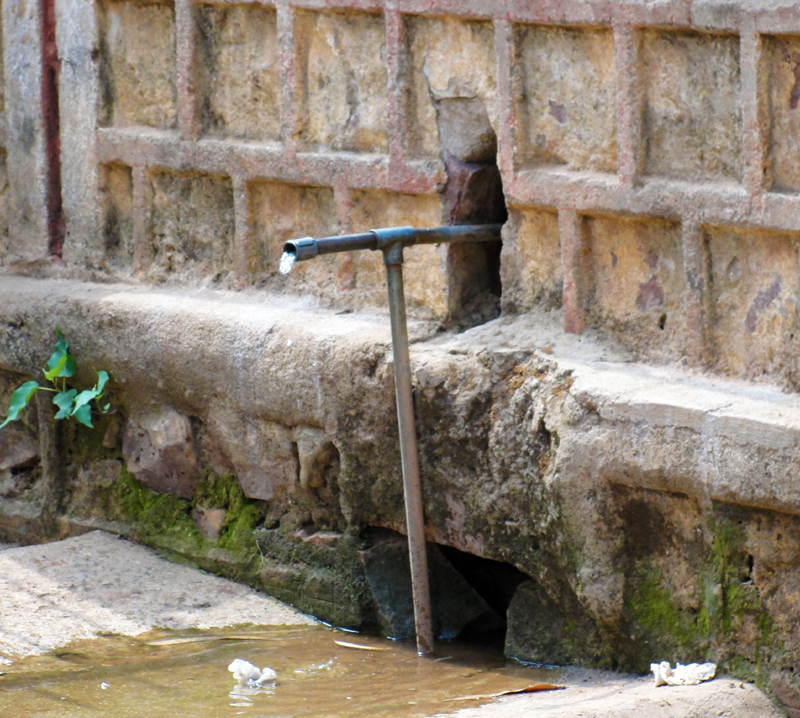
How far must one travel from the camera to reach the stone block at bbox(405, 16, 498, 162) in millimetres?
3344

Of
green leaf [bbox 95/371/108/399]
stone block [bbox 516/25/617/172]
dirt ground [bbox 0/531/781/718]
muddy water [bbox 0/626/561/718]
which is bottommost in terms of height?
muddy water [bbox 0/626/561/718]

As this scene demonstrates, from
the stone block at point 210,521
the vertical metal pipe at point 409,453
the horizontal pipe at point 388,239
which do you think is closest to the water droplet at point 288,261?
the horizontal pipe at point 388,239

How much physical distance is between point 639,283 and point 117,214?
192cm

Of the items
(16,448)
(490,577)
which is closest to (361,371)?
(490,577)

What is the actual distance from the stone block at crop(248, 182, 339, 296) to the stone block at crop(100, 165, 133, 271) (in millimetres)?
552

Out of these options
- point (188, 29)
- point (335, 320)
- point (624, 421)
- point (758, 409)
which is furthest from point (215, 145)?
point (758, 409)

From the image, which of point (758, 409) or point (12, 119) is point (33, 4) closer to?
point (12, 119)

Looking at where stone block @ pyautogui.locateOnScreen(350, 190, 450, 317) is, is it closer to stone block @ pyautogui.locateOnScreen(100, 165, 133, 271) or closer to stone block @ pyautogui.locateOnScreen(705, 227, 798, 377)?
stone block @ pyautogui.locateOnScreen(705, 227, 798, 377)

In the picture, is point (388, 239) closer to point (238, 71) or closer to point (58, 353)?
point (238, 71)

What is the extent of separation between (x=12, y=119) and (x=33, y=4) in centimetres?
39

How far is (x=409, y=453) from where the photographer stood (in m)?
3.31

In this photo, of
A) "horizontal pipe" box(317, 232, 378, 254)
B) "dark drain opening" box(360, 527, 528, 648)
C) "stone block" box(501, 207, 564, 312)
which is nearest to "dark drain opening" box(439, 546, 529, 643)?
"dark drain opening" box(360, 527, 528, 648)

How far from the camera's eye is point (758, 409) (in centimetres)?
276

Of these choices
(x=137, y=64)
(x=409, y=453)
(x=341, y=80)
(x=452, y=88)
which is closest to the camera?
(x=409, y=453)
